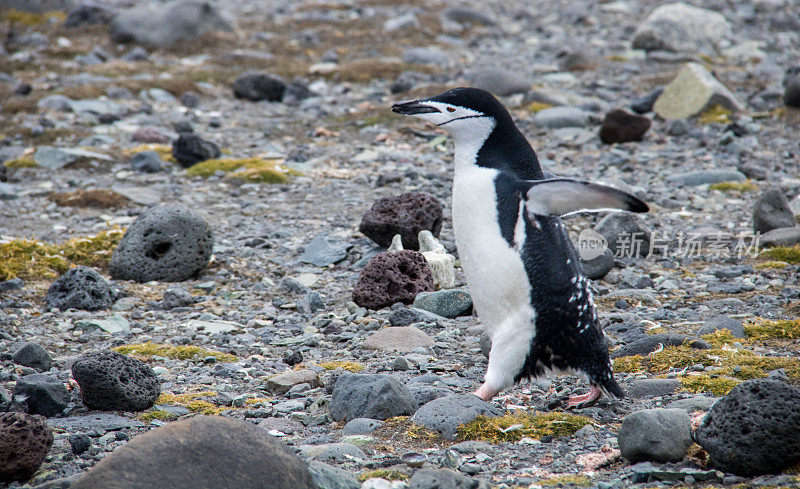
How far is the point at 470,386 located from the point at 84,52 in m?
14.6

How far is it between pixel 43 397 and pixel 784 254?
6.04 m

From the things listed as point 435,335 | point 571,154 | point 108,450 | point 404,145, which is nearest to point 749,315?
point 435,335

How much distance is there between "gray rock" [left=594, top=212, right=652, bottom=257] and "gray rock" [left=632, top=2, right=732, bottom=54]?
11466 millimetres

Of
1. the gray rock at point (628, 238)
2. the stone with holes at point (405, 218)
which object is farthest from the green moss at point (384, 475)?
the gray rock at point (628, 238)

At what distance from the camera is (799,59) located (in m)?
16.9

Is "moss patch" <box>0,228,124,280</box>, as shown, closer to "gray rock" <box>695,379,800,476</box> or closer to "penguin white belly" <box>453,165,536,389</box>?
"penguin white belly" <box>453,165,536,389</box>

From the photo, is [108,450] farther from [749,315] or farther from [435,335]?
[749,315]

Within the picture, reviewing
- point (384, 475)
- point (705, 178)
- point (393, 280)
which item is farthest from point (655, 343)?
point (705, 178)

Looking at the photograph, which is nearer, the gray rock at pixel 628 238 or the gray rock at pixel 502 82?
the gray rock at pixel 628 238

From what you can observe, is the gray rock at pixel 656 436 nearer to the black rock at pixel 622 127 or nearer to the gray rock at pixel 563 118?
the black rock at pixel 622 127

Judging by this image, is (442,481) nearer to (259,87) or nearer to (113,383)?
(113,383)

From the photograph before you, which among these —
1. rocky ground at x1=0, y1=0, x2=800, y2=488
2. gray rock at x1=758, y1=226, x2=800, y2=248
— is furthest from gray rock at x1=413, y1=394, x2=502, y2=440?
gray rock at x1=758, y1=226, x2=800, y2=248

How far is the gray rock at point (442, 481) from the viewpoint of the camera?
301cm

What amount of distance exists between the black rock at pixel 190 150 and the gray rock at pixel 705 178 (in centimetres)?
587
